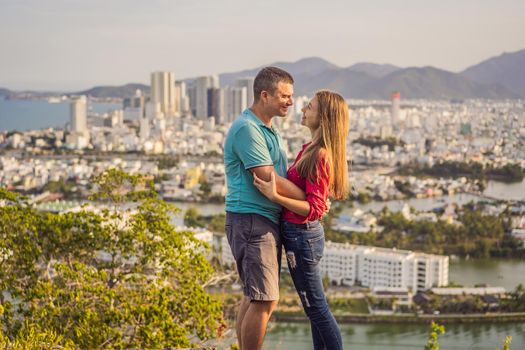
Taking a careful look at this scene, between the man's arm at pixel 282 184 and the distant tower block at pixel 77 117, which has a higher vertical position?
the man's arm at pixel 282 184

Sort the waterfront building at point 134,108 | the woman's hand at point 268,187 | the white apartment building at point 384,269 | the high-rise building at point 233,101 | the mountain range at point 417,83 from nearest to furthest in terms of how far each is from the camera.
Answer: the woman's hand at point 268,187 < the white apartment building at point 384,269 < the high-rise building at point 233,101 < the waterfront building at point 134,108 < the mountain range at point 417,83

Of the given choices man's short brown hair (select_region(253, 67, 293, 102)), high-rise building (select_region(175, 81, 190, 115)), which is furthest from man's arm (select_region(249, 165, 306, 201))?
high-rise building (select_region(175, 81, 190, 115))

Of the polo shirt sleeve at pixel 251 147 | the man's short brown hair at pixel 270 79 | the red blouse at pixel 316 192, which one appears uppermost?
the man's short brown hair at pixel 270 79

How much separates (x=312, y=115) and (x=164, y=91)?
26977 millimetres

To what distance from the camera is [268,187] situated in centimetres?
122

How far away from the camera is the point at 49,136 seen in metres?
21.1

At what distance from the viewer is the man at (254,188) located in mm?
1240

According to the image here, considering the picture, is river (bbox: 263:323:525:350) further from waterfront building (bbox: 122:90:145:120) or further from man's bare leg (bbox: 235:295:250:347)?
waterfront building (bbox: 122:90:145:120)

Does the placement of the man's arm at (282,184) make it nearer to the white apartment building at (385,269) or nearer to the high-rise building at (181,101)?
the white apartment building at (385,269)

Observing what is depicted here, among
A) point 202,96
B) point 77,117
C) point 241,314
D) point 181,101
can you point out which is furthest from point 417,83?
point 241,314

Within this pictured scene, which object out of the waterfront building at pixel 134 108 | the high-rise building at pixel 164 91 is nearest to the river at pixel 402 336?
the waterfront building at pixel 134 108

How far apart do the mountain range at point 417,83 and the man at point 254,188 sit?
42264 mm

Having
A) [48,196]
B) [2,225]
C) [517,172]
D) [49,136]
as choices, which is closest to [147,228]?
[2,225]

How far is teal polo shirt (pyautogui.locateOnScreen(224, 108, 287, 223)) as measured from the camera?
1235 mm
